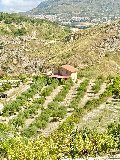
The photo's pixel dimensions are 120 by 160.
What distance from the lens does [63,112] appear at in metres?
66.2

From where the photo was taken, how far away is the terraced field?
43.5 m

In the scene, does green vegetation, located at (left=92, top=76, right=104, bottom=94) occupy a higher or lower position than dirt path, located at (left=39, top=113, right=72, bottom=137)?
lower

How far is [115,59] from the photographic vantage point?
118 meters

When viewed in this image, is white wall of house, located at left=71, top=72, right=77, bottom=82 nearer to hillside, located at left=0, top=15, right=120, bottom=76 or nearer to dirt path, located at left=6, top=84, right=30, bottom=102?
hillside, located at left=0, top=15, right=120, bottom=76

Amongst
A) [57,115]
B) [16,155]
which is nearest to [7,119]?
[57,115]

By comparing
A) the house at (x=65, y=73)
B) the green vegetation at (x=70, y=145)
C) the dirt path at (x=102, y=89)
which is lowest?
the dirt path at (x=102, y=89)

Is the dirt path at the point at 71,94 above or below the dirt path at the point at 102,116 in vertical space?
below

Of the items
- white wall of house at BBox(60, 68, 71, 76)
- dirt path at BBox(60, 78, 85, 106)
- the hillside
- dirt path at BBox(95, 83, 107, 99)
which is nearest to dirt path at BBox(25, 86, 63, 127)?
dirt path at BBox(60, 78, 85, 106)

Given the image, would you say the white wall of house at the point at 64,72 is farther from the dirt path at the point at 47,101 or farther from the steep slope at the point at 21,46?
the steep slope at the point at 21,46

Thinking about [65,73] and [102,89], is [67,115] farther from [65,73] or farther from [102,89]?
[65,73]

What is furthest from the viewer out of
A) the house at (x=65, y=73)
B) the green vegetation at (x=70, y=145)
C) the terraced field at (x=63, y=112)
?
the house at (x=65, y=73)

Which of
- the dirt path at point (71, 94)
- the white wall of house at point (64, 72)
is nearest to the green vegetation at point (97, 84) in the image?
the dirt path at point (71, 94)

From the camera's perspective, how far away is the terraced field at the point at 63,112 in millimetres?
43481

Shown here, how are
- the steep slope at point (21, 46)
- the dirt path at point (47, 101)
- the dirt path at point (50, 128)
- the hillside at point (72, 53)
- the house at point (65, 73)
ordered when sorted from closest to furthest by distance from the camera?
the dirt path at point (50, 128)
the dirt path at point (47, 101)
the house at point (65, 73)
the hillside at point (72, 53)
the steep slope at point (21, 46)
